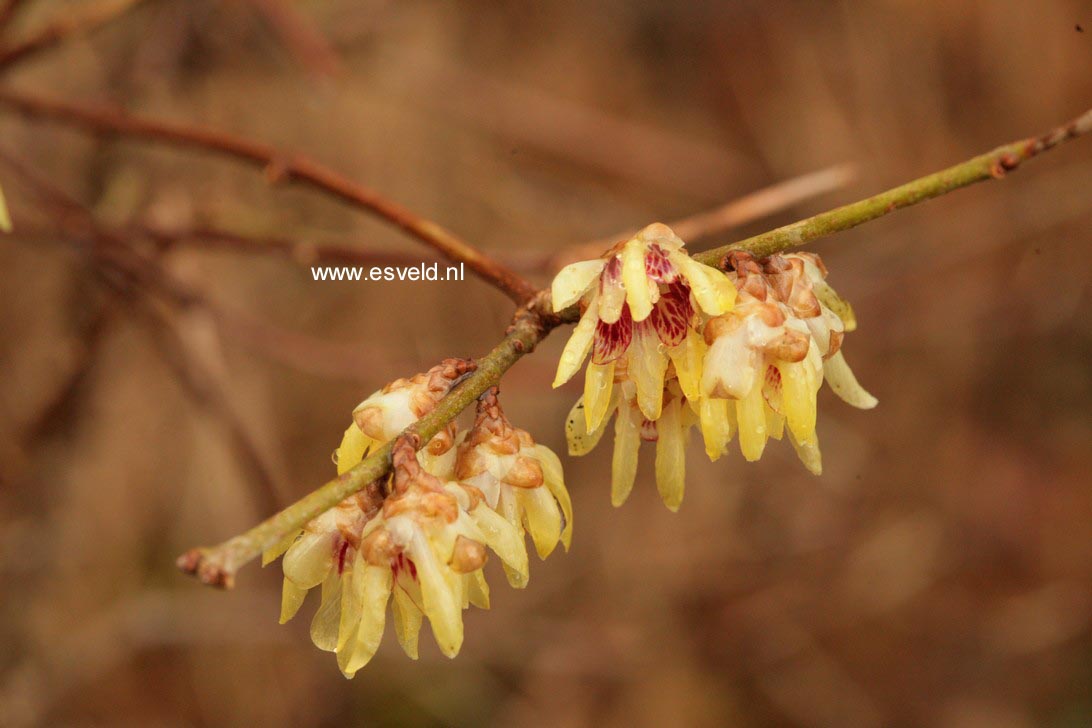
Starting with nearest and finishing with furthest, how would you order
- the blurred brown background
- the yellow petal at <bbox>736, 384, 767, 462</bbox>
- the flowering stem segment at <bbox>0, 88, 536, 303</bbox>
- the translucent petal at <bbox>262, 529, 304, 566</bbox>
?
1. the translucent petal at <bbox>262, 529, 304, 566</bbox>
2. the yellow petal at <bbox>736, 384, 767, 462</bbox>
3. the flowering stem segment at <bbox>0, 88, 536, 303</bbox>
4. the blurred brown background

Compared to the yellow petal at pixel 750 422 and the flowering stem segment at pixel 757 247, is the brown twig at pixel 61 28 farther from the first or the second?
the yellow petal at pixel 750 422

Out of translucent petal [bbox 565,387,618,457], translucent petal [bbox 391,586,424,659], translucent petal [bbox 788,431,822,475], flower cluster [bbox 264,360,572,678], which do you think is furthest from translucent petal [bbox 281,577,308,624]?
translucent petal [bbox 788,431,822,475]

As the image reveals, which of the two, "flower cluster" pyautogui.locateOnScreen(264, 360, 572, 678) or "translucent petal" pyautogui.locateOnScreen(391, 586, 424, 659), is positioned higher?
"flower cluster" pyautogui.locateOnScreen(264, 360, 572, 678)

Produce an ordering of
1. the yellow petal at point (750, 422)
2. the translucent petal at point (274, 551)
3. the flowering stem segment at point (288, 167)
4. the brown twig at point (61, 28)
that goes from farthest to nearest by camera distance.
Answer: the brown twig at point (61, 28)
the flowering stem segment at point (288, 167)
the yellow petal at point (750, 422)
the translucent petal at point (274, 551)

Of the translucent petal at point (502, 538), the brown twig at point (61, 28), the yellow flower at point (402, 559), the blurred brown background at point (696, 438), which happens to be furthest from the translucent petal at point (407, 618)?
the blurred brown background at point (696, 438)

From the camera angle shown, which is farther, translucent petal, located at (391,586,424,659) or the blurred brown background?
the blurred brown background

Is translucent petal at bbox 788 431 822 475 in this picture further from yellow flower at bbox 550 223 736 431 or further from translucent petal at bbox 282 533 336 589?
translucent petal at bbox 282 533 336 589

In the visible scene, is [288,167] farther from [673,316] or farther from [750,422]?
[750,422]
